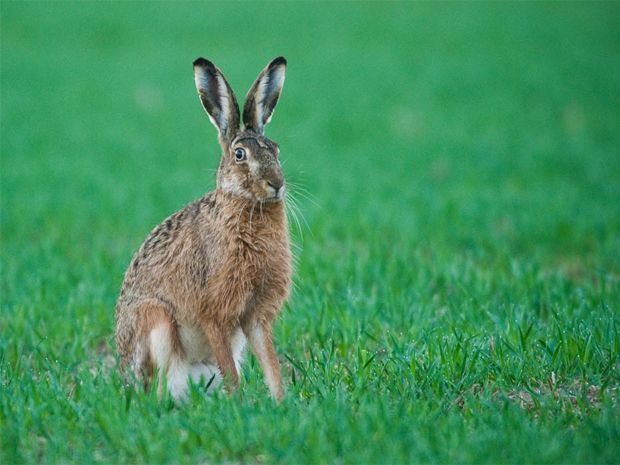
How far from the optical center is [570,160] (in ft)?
43.5

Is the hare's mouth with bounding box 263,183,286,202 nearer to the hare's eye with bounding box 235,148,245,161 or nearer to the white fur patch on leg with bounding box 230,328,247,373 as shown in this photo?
the hare's eye with bounding box 235,148,245,161

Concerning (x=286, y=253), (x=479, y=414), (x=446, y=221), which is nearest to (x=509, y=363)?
(x=479, y=414)

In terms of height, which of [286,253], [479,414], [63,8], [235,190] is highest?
[63,8]

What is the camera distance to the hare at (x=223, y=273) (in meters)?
5.00

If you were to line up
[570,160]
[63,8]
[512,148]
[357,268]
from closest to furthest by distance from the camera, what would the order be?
[357,268] < [570,160] < [512,148] < [63,8]

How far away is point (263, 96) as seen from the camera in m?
5.24

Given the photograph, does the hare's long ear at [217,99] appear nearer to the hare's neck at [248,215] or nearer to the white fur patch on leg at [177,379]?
the hare's neck at [248,215]

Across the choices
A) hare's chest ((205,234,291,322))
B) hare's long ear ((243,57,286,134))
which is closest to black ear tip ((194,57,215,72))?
hare's long ear ((243,57,286,134))

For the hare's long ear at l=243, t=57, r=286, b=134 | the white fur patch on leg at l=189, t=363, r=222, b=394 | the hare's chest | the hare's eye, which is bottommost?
the white fur patch on leg at l=189, t=363, r=222, b=394

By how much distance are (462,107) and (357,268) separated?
10.6m

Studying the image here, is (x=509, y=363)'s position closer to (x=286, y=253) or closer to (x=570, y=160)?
(x=286, y=253)

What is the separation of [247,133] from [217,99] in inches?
10.6

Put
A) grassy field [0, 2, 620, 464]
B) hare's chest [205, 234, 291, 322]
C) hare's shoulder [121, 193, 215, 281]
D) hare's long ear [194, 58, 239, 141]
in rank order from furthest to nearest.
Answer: hare's shoulder [121, 193, 215, 281] → hare's long ear [194, 58, 239, 141] → hare's chest [205, 234, 291, 322] → grassy field [0, 2, 620, 464]

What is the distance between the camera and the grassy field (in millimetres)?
4285
